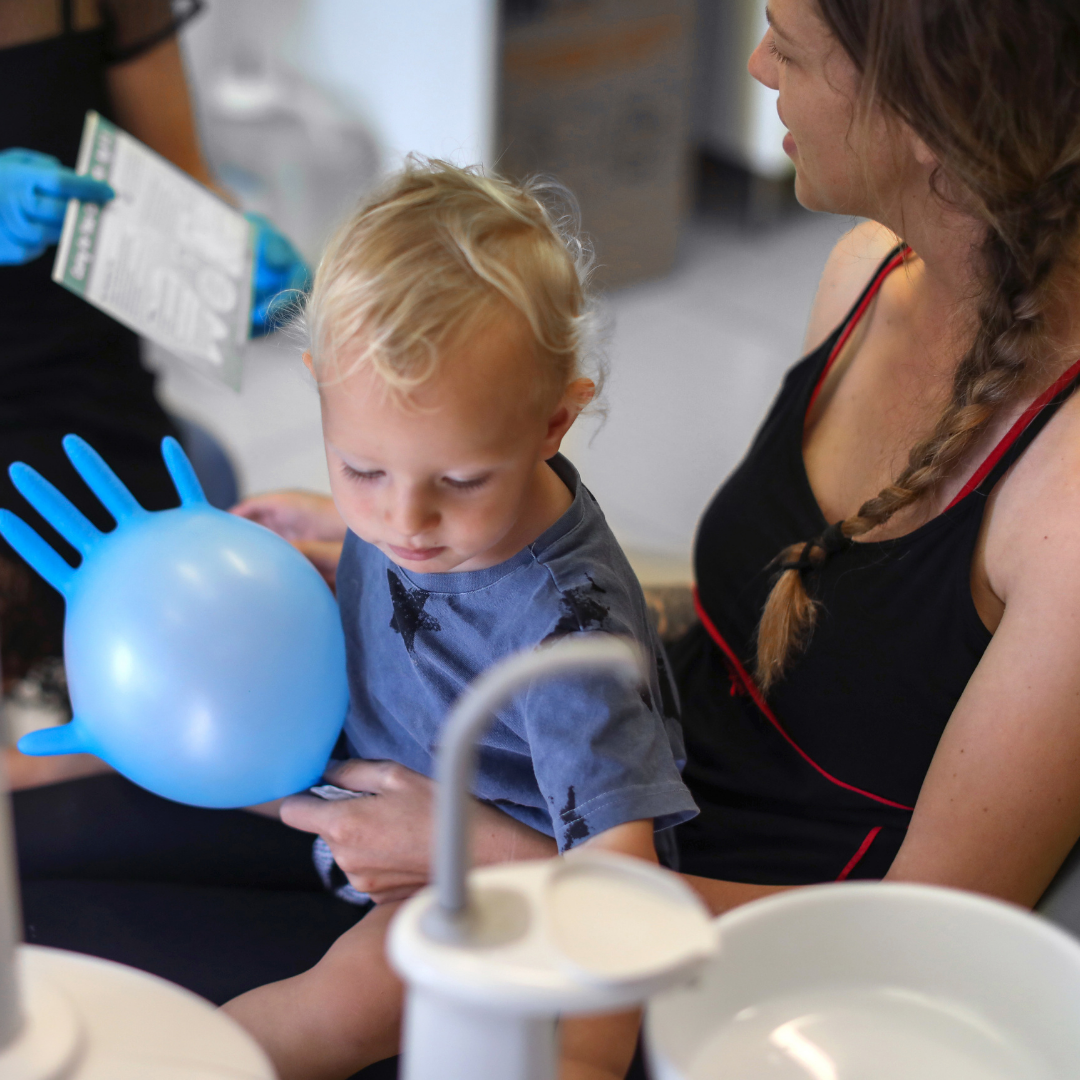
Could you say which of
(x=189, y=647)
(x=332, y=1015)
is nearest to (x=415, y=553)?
(x=189, y=647)

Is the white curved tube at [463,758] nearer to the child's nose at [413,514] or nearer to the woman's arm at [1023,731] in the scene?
the child's nose at [413,514]

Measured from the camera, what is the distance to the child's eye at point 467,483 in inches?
29.5

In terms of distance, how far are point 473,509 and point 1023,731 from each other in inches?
15.4

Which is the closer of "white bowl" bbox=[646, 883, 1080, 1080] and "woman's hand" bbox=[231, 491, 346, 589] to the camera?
"white bowl" bbox=[646, 883, 1080, 1080]

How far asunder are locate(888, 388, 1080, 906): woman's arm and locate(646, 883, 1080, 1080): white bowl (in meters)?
0.26

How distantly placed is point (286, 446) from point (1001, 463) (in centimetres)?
197

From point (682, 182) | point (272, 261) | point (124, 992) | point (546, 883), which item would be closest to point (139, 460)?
point (272, 261)

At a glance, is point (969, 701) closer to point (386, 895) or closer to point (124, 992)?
point (386, 895)

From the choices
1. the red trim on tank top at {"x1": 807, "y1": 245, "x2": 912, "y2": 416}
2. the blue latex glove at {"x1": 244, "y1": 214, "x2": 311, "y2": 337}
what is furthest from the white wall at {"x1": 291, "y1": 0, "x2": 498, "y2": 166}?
the red trim on tank top at {"x1": 807, "y1": 245, "x2": 912, "y2": 416}

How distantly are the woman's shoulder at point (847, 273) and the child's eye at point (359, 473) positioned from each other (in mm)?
564

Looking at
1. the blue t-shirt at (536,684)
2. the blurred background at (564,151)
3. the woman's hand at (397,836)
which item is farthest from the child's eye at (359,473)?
the blurred background at (564,151)

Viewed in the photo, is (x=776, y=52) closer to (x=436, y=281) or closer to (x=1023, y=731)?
(x=436, y=281)

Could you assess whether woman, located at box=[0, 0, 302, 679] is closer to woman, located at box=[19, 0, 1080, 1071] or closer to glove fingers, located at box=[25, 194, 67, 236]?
glove fingers, located at box=[25, 194, 67, 236]

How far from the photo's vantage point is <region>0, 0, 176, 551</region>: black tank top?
135 centimetres
